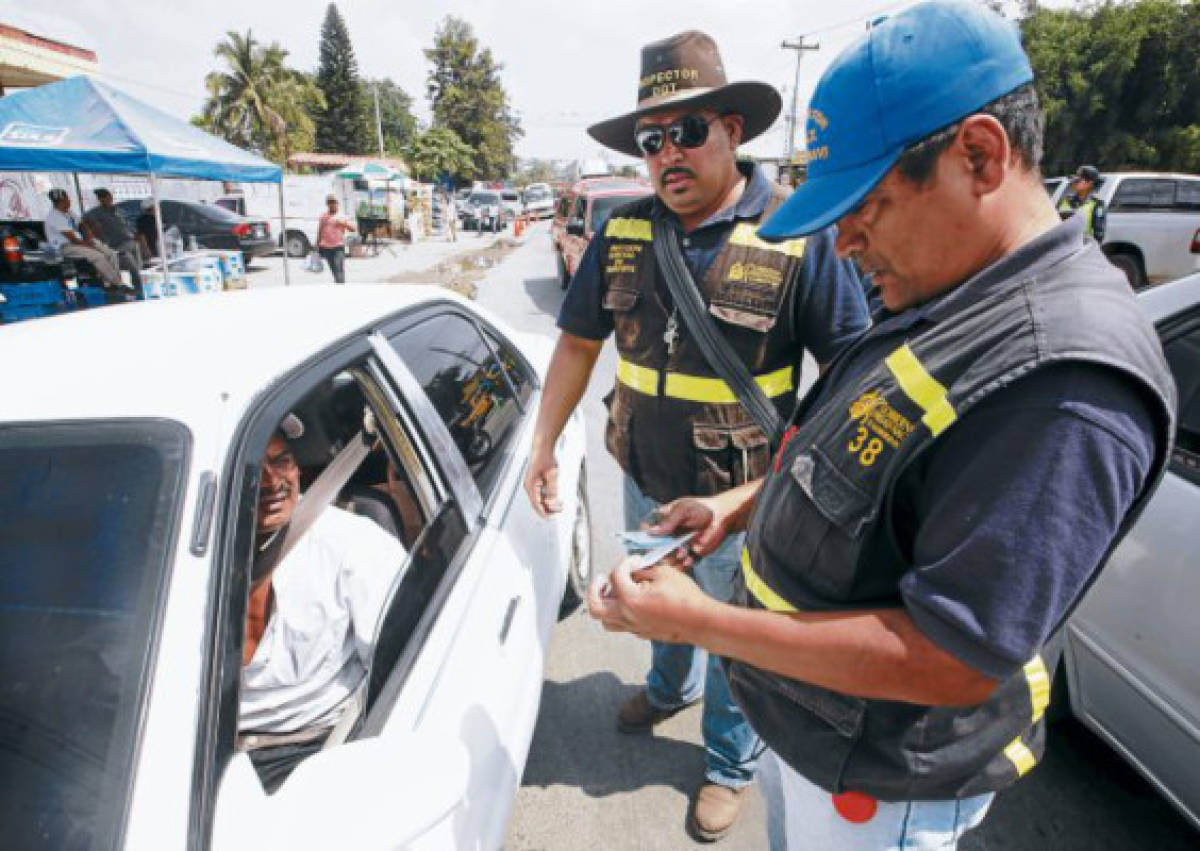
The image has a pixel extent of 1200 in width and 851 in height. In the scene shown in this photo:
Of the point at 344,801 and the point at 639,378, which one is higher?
the point at 639,378

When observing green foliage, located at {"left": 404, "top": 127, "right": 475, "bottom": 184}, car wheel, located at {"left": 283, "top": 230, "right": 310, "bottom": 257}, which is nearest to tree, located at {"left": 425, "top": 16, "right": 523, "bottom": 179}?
green foliage, located at {"left": 404, "top": 127, "right": 475, "bottom": 184}

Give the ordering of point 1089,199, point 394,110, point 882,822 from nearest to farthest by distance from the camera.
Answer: point 882,822
point 1089,199
point 394,110

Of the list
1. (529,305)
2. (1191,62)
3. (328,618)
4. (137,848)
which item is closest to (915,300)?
(137,848)

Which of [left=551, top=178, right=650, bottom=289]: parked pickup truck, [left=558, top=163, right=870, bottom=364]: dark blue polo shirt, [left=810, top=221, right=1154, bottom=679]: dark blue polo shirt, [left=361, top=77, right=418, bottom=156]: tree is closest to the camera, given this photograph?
[left=810, top=221, right=1154, bottom=679]: dark blue polo shirt

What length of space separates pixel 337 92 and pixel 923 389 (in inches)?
2530

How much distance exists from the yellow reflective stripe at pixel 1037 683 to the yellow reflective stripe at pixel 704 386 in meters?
0.97

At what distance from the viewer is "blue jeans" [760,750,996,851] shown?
1055 mm

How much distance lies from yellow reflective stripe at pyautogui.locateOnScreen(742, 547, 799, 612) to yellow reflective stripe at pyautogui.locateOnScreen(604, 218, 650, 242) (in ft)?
3.70

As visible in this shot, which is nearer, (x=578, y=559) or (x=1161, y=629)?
(x=1161, y=629)

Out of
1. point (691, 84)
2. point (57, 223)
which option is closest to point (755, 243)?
point (691, 84)

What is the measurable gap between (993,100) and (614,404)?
1.48m

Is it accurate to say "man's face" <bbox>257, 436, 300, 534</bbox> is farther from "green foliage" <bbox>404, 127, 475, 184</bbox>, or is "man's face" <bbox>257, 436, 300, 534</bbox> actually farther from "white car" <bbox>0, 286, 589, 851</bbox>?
"green foliage" <bbox>404, 127, 475, 184</bbox>

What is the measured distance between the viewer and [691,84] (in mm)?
1879

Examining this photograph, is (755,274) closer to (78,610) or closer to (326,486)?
(326,486)
